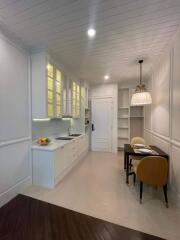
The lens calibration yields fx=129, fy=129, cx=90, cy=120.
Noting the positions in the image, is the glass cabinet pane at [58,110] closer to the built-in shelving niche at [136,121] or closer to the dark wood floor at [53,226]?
the dark wood floor at [53,226]

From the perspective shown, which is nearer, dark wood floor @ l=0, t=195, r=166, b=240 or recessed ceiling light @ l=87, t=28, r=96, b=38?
dark wood floor @ l=0, t=195, r=166, b=240

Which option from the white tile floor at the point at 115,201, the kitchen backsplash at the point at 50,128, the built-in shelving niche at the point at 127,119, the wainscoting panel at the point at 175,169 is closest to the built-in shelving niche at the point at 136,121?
the built-in shelving niche at the point at 127,119

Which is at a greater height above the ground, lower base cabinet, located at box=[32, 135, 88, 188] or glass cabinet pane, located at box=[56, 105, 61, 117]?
glass cabinet pane, located at box=[56, 105, 61, 117]

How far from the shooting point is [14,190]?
228 cm

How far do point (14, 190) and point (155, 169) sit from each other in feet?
8.01

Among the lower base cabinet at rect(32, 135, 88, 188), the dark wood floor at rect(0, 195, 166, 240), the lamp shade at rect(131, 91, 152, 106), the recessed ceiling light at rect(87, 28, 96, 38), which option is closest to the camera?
the dark wood floor at rect(0, 195, 166, 240)

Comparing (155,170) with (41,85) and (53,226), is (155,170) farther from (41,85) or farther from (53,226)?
(41,85)

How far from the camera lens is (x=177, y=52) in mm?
2119

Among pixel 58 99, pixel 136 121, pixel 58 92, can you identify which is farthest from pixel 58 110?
pixel 136 121

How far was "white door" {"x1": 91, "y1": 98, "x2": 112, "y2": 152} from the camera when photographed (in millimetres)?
5215

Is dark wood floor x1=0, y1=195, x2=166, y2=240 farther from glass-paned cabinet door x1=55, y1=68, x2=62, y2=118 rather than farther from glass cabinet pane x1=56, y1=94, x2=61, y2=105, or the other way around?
glass cabinet pane x1=56, y1=94, x2=61, y2=105

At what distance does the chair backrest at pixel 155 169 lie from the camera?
2.05 metres

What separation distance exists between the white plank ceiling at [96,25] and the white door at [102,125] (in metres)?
2.41

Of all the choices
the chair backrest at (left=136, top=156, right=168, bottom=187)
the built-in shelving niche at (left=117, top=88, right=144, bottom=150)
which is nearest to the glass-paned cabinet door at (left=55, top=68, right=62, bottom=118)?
the chair backrest at (left=136, top=156, right=168, bottom=187)
